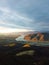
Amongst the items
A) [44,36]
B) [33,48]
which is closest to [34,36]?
[44,36]

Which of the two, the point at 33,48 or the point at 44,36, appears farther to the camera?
the point at 44,36

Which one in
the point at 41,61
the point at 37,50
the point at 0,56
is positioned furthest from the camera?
the point at 37,50

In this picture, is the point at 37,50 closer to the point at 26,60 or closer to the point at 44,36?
the point at 26,60

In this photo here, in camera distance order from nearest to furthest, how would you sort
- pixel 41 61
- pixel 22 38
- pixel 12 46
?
pixel 41 61 → pixel 12 46 → pixel 22 38

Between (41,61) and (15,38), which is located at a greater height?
(15,38)

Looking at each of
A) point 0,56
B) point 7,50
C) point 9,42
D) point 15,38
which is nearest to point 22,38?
point 15,38

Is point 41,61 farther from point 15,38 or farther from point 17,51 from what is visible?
point 15,38
